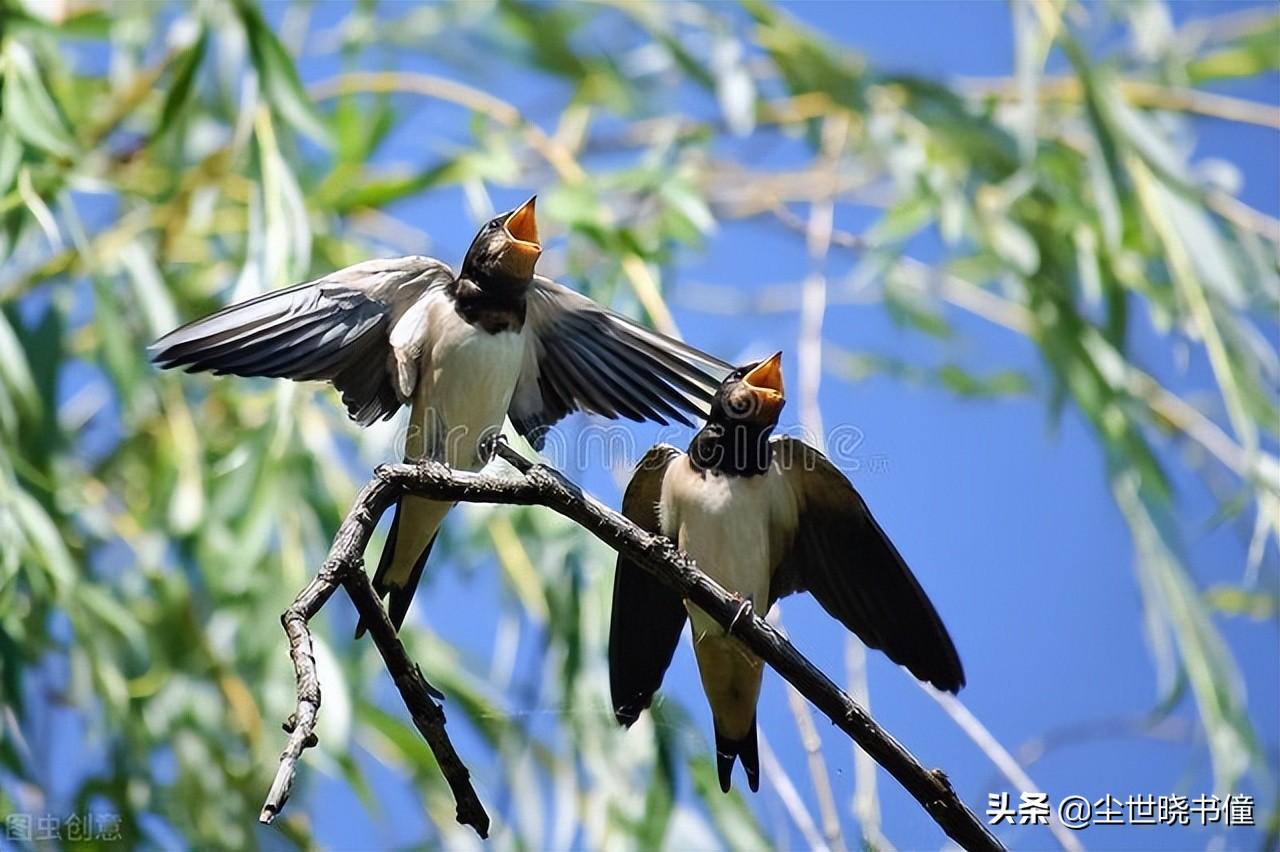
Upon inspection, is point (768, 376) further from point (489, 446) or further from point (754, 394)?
point (489, 446)

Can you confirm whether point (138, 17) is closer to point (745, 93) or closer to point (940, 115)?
point (745, 93)

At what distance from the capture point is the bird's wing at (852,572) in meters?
1.73

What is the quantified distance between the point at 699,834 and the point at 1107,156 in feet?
4.51

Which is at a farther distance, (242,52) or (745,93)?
(745,93)

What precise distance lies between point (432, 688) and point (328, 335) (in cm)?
70

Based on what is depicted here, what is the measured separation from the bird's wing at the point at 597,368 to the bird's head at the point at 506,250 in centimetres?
10

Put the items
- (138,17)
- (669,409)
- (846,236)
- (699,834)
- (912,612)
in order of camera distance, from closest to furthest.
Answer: (912,612)
(669,409)
(699,834)
(846,236)
(138,17)

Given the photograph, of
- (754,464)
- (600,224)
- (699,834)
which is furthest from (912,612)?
(600,224)

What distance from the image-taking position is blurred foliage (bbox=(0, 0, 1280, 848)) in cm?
261

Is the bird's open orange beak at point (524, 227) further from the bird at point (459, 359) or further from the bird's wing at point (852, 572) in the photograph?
the bird's wing at point (852, 572)

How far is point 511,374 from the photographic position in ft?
6.62

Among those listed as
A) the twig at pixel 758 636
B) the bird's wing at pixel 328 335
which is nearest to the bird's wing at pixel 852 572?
the twig at pixel 758 636

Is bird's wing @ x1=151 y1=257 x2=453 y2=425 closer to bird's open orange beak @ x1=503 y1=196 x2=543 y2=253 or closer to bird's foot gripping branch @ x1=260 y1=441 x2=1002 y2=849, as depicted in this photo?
bird's open orange beak @ x1=503 y1=196 x2=543 y2=253

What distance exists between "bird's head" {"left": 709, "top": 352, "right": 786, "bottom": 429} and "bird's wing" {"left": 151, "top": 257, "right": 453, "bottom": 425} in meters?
0.40
